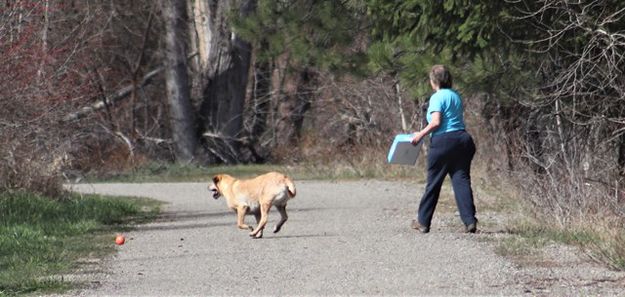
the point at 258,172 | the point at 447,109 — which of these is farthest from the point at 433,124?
the point at 258,172

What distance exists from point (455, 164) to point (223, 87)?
22.4 m

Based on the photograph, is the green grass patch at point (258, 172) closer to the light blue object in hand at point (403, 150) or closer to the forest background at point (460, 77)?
the forest background at point (460, 77)

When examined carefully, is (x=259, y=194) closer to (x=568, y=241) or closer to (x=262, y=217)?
(x=262, y=217)

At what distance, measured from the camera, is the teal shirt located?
15727 mm

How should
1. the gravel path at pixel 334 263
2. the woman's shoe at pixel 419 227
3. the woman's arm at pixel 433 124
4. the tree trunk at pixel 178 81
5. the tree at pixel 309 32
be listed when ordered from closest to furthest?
1. the gravel path at pixel 334 263
2. the woman's arm at pixel 433 124
3. the woman's shoe at pixel 419 227
4. the tree at pixel 309 32
5. the tree trunk at pixel 178 81

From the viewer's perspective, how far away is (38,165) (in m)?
21.3

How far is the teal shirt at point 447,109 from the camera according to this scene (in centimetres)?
1573

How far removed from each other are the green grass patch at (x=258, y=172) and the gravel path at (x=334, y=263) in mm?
10582

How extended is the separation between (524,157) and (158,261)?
21.5 feet

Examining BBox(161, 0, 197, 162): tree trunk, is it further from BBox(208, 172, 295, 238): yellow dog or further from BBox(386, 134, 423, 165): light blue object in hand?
BBox(386, 134, 423, 165): light blue object in hand

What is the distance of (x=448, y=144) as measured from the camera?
1580 centimetres

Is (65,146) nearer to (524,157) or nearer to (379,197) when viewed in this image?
(379,197)

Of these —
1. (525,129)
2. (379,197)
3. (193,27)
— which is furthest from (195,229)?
(193,27)

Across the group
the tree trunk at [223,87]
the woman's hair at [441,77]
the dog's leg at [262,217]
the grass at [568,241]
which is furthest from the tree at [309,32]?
the tree trunk at [223,87]
